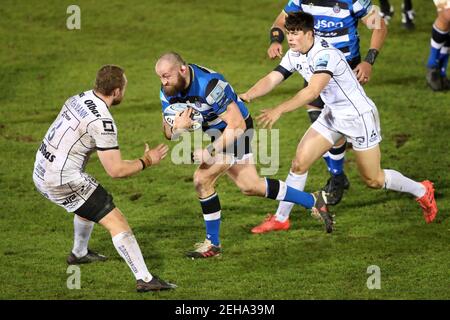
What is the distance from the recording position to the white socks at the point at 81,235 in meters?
9.53

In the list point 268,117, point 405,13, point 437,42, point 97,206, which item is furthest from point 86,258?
point 405,13

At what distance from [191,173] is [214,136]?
288 cm

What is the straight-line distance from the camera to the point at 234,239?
10453 millimetres

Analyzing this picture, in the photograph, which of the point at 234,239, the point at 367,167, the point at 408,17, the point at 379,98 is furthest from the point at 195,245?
the point at 408,17

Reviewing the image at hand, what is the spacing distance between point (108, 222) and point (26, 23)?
1092 centimetres

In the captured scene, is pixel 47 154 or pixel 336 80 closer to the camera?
pixel 47 154

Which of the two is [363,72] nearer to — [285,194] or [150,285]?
[285,194]

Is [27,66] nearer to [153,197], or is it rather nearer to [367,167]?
[153,197]

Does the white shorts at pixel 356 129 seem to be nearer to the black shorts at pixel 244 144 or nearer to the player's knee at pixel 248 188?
the black shorts at pixel 244 144

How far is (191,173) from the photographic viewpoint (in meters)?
12.7

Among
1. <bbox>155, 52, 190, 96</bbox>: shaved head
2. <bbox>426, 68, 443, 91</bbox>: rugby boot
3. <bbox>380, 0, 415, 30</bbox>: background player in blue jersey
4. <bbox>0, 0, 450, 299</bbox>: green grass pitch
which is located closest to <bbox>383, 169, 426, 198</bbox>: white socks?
<bbox>0, 0, 450, 299</bbox>: green grass pitch

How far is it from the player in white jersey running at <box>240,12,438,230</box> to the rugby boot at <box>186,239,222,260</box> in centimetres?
118

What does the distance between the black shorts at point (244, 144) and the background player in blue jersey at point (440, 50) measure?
5.60 metres
